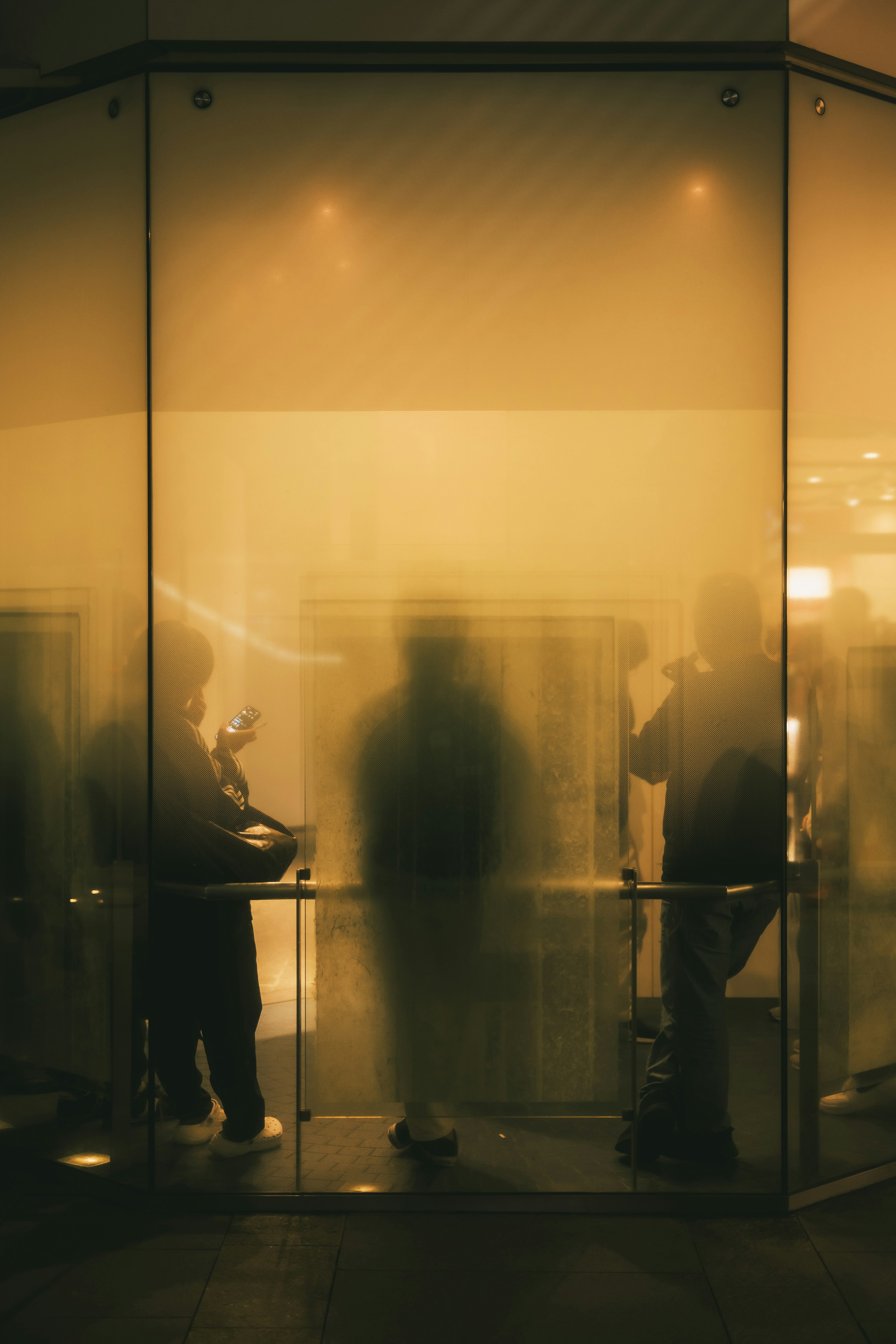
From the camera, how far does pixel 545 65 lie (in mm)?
3719

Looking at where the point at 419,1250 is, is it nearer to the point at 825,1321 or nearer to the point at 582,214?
the point at 825,1321

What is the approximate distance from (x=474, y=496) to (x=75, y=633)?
5.80 ft

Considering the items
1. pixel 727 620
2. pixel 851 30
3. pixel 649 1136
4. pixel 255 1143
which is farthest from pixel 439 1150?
pixel 851 30

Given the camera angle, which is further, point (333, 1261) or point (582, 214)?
point (582, 214)

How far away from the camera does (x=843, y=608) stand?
3852 mm

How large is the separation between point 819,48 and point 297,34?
2.07m

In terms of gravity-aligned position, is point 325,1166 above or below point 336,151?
below

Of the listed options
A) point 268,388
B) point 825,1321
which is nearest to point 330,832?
point 268,388

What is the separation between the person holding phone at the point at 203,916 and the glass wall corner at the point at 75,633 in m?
0.10

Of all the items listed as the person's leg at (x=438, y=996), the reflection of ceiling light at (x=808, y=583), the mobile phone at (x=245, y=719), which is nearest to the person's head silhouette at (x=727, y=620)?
the reflection of ceiling light at (x=808, y=583)

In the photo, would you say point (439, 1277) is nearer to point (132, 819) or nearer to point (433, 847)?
point (433, 847)

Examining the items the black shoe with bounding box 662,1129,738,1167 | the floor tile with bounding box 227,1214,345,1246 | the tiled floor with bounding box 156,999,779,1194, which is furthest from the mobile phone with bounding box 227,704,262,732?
the black shoe with bounding box 662,1129,738,1167

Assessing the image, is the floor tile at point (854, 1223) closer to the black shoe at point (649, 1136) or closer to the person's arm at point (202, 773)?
the black shoe at point (649, 1136)

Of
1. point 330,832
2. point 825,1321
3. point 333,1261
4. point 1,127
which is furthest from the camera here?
point 1,127
